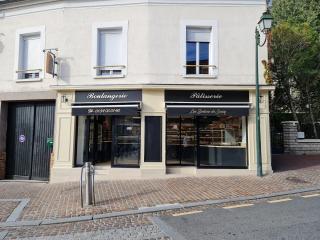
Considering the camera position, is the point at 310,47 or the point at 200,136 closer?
the point at 200,136

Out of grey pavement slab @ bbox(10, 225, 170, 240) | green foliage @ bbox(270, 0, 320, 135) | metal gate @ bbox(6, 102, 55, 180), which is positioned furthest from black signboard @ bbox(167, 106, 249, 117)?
green foliage @ bbox(270, 0, 320, 135)

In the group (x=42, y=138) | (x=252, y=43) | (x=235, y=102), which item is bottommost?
(x=42, y=138)

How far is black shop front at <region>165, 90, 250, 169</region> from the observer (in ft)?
38.8

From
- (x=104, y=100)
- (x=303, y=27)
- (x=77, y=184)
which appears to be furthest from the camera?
(x=303, y=27)

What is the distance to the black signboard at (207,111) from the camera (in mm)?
11484

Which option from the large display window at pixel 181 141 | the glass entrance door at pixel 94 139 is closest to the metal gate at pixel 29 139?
the glass entrance door at pixel 94 139

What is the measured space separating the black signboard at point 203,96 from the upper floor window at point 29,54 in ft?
16.7

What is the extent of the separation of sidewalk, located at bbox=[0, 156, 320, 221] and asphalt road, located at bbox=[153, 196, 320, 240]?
1263mm

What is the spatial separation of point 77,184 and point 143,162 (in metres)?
2.28

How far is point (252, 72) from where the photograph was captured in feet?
39.3

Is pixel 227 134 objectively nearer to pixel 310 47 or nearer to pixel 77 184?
pixel 77 184

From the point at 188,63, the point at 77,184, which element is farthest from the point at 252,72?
the point at 77,184

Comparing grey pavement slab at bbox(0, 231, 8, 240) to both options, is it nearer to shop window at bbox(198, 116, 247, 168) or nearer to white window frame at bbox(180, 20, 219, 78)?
shop window at bbox(198, 116, 247, 168)

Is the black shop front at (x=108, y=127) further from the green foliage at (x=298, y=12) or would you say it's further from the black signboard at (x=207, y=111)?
the green foliage at (x=298, y=12)
